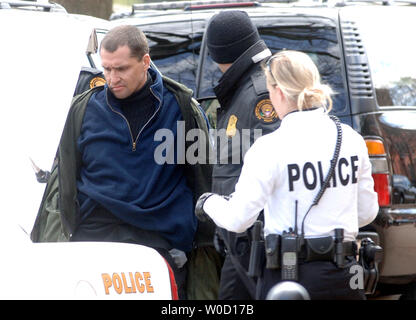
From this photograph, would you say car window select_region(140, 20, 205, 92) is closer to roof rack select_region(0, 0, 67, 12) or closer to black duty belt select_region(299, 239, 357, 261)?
roof rack select_region(0, 0, 67, 12)

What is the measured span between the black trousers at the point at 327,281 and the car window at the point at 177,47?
2.72 metres

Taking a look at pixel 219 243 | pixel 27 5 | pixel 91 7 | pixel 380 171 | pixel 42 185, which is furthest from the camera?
pixel 91 7

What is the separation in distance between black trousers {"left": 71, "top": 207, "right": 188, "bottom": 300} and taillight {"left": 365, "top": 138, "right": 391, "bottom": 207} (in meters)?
1.86

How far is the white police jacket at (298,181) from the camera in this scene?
10.8 feet

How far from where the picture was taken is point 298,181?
330cm

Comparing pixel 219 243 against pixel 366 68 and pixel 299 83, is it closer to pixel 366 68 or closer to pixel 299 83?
pixel 299 83

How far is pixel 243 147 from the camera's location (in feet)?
12.6

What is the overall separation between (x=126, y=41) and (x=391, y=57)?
228 cm

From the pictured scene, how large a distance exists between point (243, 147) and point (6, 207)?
1.35 metres

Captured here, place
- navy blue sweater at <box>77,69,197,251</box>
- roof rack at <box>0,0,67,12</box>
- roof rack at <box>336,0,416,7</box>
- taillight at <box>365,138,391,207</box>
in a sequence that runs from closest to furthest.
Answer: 1. navy blue sweater at <box>77,69,197,251</box>
2. roof rack at <box>0,0,67,12</box>
3. taillight at <box>365,138,391,207</box>
4. roof rack at <box>336,0,416,7</box>

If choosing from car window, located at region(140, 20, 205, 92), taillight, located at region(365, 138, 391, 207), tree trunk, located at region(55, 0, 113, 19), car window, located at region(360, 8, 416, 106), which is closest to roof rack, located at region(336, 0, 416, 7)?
car window, located at region(360, 8, 416, 106)

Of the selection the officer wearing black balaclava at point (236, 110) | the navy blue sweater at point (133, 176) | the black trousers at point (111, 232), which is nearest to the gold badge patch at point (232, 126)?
the officer wearing black balaclava at point (236, 110)

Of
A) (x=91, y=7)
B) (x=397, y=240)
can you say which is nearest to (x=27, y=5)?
(x=397, y=240)

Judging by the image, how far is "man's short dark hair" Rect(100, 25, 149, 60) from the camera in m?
3.94
